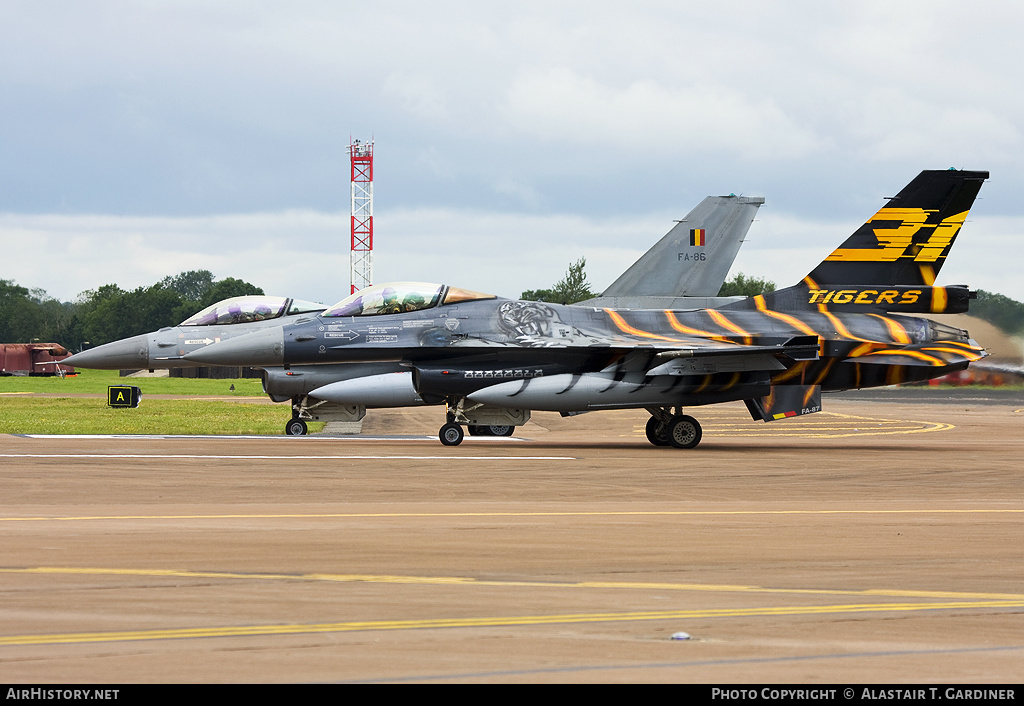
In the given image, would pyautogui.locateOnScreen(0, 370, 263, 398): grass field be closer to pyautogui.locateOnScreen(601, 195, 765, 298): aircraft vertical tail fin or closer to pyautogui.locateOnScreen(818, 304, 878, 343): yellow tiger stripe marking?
pyautogui.locateOnScreen(601, 195, 765, 298): aircraft vertical tail fin

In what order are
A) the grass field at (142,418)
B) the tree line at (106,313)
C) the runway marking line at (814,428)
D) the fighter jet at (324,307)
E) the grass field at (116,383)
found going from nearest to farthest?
the fighter jet at (324,307) → the grass field at (142,418) → the runway marking line at (814,428) → the grass field at (116,383) → the tree line at (106,313)

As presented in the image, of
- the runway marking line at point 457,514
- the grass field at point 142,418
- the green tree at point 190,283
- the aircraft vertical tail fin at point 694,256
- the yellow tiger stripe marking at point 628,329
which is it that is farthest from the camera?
the green tree at point 190,283

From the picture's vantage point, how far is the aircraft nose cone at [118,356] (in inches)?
873

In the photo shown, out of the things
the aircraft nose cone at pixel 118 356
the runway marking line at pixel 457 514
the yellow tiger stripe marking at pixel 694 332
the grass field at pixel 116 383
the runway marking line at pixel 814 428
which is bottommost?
the grass field at pixel 116 383

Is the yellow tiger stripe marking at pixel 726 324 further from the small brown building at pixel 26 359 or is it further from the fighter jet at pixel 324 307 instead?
the small brown building at pixel 26 359

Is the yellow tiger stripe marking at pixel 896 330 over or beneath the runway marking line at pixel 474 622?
over

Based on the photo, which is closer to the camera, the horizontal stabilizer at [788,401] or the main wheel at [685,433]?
the main wheel at [685,433]

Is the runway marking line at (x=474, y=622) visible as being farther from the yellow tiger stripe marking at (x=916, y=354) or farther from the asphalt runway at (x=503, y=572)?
the yellow tiger stripe marking at (x=916, y=354)

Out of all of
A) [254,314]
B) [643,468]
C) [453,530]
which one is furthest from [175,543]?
[254,314]

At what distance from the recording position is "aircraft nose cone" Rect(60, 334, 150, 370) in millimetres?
22172

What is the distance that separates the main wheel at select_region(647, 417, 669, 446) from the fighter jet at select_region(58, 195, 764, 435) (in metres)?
2.61

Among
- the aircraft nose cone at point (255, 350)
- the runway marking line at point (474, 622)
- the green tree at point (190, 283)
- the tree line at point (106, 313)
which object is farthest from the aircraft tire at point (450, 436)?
the green tree at point (190, 283)

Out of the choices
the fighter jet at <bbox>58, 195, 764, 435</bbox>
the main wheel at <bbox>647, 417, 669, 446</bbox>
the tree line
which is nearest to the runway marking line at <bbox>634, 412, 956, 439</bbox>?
the main wheel at <bbox>647, 417, 669, 446</bbox>

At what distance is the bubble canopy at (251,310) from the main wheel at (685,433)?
26.0 feet
